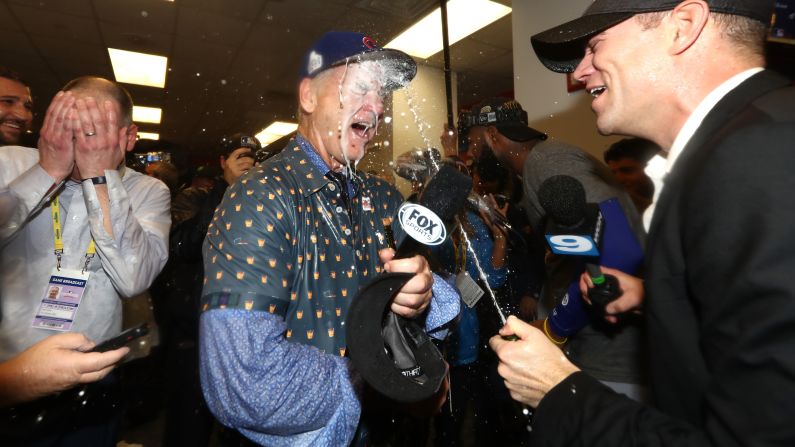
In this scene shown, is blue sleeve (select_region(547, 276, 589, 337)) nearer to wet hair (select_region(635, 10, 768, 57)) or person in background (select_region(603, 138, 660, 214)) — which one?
wet hair (select_region(635, 10, 768, 57))

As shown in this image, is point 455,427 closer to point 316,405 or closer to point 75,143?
point 316,405

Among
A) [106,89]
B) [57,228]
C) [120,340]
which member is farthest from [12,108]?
[120,340]

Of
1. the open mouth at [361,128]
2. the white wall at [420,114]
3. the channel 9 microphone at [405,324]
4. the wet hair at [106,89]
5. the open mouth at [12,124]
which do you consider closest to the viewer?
the channel 9 microphone at [405,324]

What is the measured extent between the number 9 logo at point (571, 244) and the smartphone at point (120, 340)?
159cm

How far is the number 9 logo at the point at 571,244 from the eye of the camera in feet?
4.76

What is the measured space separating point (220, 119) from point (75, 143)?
28.1 ft

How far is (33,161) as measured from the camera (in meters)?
1.70

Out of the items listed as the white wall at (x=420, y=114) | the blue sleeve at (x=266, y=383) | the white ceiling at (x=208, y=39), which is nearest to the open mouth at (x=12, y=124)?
the white ceiling at (x=208, y=39)

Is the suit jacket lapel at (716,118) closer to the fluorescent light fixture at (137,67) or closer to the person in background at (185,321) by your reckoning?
the person in background at (185,321)

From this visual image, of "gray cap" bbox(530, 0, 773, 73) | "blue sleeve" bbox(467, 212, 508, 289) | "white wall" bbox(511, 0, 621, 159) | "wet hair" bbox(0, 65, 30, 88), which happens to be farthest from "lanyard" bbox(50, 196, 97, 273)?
"white wall" bbox(511, 0, 621, 159)

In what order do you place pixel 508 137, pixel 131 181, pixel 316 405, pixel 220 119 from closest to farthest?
pixel 316 405 < pixel 131 181 < pixel 508 137 < pixel 220 119

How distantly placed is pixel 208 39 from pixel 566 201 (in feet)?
19.1

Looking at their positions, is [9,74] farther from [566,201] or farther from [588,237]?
[588,237]

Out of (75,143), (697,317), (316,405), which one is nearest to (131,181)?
(75,143)
